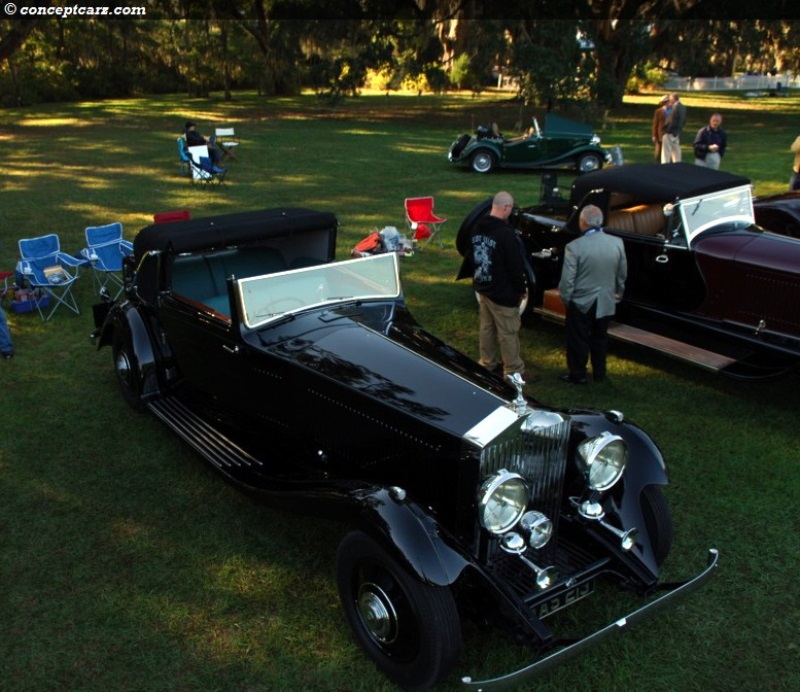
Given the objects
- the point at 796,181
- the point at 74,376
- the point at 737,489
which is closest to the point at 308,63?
the point at 796,181

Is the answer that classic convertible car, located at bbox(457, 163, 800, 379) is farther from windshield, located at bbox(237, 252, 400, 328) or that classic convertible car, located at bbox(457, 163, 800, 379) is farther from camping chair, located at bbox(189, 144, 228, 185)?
camping chair, located at bbox(189, 144, 228, 185)

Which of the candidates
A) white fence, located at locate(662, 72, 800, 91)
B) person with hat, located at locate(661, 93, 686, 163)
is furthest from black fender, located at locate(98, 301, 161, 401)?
white fence, located at locate(662, 72, 800, 91)

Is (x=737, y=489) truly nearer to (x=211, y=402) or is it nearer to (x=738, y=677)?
(x=738, y=677)

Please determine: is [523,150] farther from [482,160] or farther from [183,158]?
[183,158]

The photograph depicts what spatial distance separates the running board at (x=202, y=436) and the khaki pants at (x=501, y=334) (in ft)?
8.60

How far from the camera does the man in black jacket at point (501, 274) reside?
19.9 feet

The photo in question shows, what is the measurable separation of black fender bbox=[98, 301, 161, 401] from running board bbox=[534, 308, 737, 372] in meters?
4.13

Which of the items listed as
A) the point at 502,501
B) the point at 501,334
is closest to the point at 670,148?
the point at 501,334

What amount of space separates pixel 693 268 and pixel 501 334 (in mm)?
2029

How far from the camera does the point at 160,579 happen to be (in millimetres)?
4324

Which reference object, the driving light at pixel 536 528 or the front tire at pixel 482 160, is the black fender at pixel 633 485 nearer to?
the driving light at pixel 536 528

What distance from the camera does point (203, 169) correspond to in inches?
616

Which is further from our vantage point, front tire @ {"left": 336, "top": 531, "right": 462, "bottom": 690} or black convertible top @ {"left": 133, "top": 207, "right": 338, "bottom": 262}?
black convertible top @ {"left": 133, "top": 207, "right": 338, "bottom": 262}

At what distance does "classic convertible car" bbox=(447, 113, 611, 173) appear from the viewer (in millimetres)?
17766
